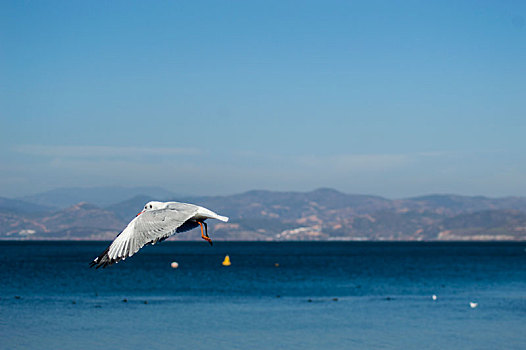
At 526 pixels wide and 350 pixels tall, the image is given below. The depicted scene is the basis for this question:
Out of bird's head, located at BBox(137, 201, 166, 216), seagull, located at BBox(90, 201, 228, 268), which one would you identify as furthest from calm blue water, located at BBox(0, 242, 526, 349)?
seagull, located at BBox(90, 201, 228, 268)

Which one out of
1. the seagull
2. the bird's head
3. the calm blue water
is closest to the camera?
the seagull

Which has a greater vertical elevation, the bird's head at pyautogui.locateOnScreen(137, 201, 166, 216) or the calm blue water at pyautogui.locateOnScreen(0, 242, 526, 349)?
the bird's head at pyautogui.locateOnScreen(137, 201, 166, 216)

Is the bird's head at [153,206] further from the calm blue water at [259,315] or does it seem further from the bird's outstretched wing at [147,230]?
the calm blue water at [259,315]

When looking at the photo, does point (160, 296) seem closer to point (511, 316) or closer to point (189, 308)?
point (189, 308)

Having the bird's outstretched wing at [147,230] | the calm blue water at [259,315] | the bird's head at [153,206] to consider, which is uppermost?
the bird's head at [153,206]

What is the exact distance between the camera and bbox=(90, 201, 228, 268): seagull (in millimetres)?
9789

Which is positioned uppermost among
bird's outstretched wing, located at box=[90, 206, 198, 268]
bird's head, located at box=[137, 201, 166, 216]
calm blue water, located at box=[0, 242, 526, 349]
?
bird's head, located at box=[137, 201, 166, 216]

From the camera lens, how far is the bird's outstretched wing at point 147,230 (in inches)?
386

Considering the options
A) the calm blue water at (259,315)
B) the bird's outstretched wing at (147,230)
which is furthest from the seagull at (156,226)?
the calm blue water at (259,315)

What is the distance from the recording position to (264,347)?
40562 millimetres

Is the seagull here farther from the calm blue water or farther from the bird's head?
the calm blue water

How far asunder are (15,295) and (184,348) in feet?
121

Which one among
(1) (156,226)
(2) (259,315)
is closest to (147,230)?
(1) (156,226)

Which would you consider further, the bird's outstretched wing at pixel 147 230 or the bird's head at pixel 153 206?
the bird's head at pixel 153 206
